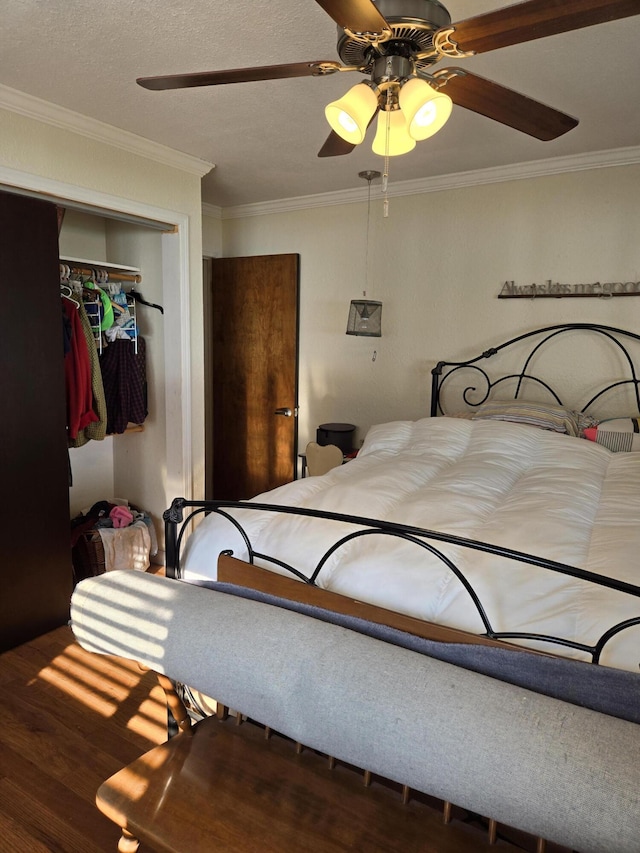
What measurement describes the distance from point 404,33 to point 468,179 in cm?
224

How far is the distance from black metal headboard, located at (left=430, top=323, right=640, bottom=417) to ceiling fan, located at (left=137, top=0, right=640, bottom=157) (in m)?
1.64

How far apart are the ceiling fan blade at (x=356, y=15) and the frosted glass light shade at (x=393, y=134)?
0.39m

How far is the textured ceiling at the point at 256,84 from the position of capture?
1765mm

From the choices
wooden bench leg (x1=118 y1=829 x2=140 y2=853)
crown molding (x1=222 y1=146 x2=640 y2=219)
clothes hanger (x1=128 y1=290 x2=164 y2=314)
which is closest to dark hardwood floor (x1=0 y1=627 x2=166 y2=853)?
wooden bench leg (x1=118 y1=829 x2=140 y2=853)

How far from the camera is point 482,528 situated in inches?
72.5

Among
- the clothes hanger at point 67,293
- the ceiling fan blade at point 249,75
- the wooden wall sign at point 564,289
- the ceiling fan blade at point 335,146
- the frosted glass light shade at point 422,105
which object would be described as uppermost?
the ceiling fan blade at point 249,75

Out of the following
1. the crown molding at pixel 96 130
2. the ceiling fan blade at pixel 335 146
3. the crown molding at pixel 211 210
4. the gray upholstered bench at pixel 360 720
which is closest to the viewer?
the gray upholstered bench at pixel 360 720

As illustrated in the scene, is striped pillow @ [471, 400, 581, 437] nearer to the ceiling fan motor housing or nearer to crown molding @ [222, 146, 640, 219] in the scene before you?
crown molding @ [222, 146, 640, 219]

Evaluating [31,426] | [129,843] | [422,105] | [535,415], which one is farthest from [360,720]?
[535,415]

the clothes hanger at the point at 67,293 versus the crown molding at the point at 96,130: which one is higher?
the crown molding at the point at 96,130

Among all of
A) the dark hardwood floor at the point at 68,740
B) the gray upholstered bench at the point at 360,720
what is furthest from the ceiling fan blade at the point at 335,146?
the dark hardwood floor at the point at 68,740

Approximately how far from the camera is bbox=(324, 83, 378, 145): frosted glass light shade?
1428mm

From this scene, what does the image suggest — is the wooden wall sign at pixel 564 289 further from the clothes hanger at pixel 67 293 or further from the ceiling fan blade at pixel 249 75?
the clothes hanger at pixel 67 293

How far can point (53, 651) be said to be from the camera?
2.54 metres
